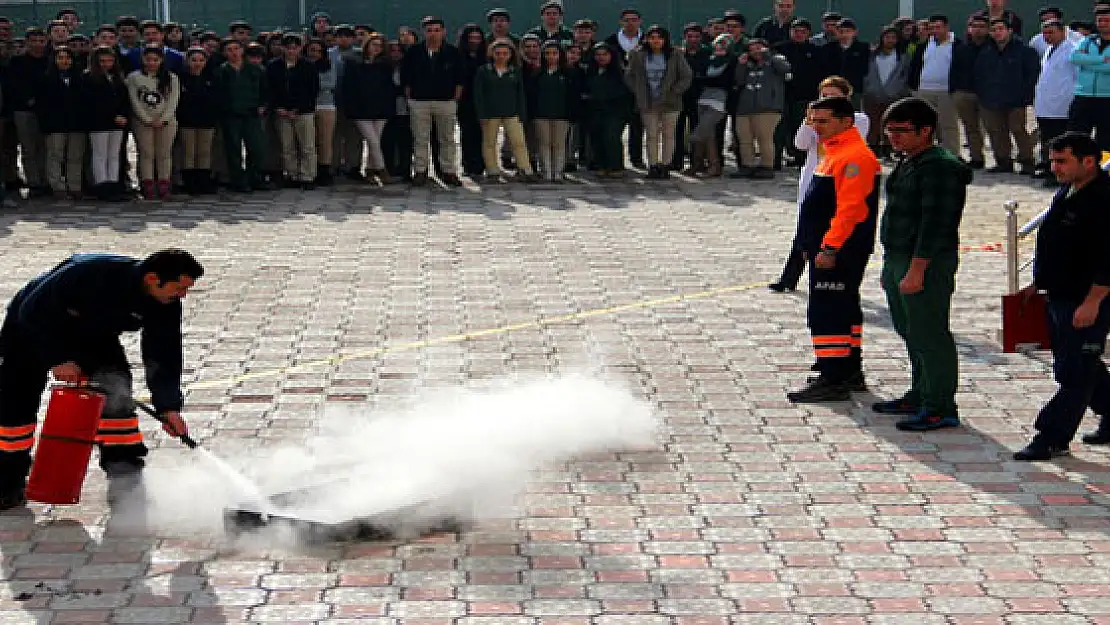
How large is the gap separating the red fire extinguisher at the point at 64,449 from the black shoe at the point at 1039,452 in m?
4.93

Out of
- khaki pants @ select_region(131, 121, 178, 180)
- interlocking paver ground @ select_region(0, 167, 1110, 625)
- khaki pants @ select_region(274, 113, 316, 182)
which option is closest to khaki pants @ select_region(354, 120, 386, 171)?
khaki pants @ select_region(274, 113, 316, 182)

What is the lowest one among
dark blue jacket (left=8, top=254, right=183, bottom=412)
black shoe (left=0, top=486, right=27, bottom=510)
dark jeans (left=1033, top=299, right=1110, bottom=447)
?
black shoe (left=0, top=486, right=27, bottom=510)

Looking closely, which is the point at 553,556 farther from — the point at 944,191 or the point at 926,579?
the point at 944,191

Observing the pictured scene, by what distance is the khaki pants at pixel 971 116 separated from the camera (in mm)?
19859

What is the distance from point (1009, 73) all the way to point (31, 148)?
11.9 m

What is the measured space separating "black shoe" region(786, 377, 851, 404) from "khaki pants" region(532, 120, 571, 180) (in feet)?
33.6

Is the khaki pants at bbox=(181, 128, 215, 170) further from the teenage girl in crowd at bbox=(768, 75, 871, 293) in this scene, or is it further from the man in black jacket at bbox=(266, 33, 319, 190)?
the teenage girl in crowd at bbox=(768, 75, 871, 293)

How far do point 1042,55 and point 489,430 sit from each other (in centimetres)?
1323

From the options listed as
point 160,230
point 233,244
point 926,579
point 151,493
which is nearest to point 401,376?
point 151,493

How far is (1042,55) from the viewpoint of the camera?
19703 mm

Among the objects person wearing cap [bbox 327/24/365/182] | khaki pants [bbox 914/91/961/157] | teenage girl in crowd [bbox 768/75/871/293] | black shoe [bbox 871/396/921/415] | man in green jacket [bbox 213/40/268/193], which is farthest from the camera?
khaki pants [bbox 914/91/961/157]

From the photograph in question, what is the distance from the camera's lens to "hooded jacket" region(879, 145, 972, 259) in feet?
28.2

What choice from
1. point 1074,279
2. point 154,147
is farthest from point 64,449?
point 154,147

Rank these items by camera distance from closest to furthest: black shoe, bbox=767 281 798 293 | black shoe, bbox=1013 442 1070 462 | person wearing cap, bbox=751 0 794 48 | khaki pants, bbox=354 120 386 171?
1. black shoe, bbox=1013 442 1070 462
2. black shoe, bbox=767 281 798 293
3. khaki pants, bbox=354 120 386 171
4. person wearing cap, bbox=751 0 794 48
